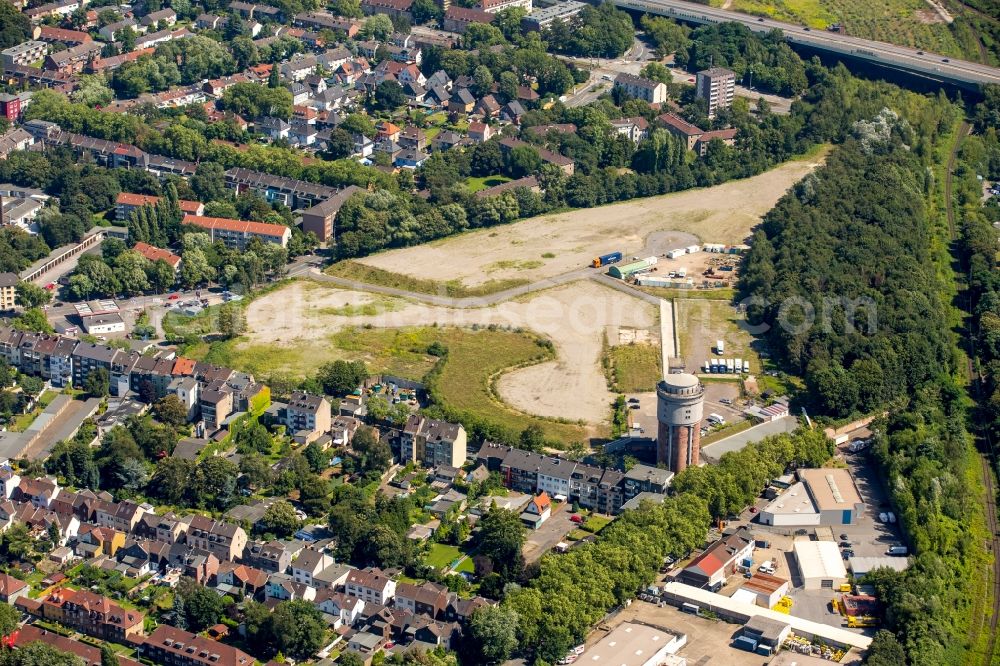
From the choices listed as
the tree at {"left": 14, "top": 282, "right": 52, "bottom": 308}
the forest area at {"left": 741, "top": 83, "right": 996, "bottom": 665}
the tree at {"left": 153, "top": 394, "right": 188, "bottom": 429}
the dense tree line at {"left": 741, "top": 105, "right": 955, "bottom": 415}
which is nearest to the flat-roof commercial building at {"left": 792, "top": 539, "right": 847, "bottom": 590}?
the forest area at {"left": 741, "top": 83, "right": 996, "bottom": 665}

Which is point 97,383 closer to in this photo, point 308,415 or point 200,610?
point 308,415

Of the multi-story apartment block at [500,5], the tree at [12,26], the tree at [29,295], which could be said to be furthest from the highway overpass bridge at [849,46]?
the tree at [29,295]

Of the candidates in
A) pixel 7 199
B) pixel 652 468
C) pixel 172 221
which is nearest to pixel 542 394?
pixel 652 468

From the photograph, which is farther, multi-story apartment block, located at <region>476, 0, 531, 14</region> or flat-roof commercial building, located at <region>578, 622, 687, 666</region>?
multi-story apartment block, located at <region>476, 0, 531, 14</region>

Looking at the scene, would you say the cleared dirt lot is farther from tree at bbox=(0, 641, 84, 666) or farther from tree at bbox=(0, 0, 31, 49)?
tree at bbox=(0, 0, 31, 49)

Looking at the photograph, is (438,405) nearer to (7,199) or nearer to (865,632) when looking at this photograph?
(865,632)

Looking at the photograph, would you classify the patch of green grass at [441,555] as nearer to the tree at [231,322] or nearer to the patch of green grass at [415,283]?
the tree at [231,322]
